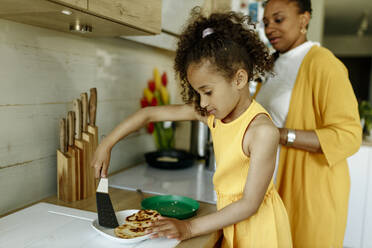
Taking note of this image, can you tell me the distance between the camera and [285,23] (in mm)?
1248

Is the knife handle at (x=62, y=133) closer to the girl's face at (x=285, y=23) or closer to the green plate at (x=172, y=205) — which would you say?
the green plate at (x=172, y=205)

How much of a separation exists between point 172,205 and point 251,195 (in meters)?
0.35

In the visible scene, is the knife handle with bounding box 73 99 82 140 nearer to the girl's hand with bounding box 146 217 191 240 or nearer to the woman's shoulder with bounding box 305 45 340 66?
the girl's hand with bounding box 146 217 191 240

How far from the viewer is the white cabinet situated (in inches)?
85.7

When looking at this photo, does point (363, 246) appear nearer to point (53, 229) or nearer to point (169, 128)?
point (169, 128)

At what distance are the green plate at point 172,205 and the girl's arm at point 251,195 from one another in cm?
15

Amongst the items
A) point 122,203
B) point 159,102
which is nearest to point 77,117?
point 122,203

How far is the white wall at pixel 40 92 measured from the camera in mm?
999

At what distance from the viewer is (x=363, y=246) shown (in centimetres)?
221

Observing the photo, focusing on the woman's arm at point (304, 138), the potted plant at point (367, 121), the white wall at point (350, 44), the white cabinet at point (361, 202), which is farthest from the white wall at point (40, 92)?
the white wall at point (350, 44)

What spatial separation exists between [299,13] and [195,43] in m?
0.59

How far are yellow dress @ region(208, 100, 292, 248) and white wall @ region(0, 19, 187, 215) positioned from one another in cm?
64

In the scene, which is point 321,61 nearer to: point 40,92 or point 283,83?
point 283,83

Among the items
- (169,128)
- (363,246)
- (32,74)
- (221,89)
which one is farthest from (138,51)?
(363,246)
